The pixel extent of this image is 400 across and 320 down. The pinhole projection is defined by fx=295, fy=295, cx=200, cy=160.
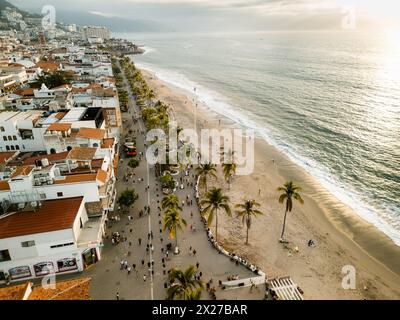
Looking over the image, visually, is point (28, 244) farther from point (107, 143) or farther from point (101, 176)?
point (107, 143)

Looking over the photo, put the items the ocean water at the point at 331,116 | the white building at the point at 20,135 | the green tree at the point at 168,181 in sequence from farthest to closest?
the ocean water at the point at 331,116, the white building at the point at 20,135, the green tree at the point at 168,181

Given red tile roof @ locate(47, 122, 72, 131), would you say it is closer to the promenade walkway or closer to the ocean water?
the promenade walkway

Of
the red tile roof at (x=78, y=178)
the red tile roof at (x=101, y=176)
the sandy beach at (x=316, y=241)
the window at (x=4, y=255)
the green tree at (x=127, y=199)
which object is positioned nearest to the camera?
the window at (x=4, y=255)

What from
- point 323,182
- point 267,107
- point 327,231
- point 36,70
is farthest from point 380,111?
point 36,70

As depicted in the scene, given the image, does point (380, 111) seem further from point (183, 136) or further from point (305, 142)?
point (183, 136)

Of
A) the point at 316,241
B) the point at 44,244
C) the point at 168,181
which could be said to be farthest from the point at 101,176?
the point at 316,241

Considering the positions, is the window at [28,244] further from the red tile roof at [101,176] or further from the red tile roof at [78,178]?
the red tile roof at [101,176]

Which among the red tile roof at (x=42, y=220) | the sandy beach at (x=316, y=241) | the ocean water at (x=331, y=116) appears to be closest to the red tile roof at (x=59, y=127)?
the red tile roof at (x=42, y=220)

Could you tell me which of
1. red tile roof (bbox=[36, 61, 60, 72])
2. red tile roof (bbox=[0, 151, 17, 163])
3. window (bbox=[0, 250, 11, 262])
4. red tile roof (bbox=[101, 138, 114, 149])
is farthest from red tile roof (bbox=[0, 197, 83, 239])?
red tile roof (bbox=[36, 61, 60, 72])
